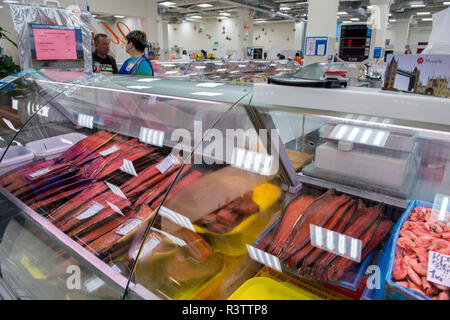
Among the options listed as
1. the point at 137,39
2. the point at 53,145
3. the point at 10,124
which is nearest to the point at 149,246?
the point at 53,145

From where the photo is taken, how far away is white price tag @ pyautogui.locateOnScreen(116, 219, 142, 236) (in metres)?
1.49

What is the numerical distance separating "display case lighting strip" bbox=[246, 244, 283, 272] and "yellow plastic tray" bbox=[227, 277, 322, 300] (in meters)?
0.07

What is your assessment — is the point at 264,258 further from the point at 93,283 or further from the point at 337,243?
the point at 93,283

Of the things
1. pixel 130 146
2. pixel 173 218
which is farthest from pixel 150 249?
pixel 130 146

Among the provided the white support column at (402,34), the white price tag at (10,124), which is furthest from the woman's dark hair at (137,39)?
the white support column at (402,34)

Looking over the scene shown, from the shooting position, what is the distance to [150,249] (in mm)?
1309

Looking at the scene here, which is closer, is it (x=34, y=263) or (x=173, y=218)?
(x=173, y=218)

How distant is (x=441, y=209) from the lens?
4.60ft

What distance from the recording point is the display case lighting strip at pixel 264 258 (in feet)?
4.39

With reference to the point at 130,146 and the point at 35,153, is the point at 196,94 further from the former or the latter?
the point at 35,153

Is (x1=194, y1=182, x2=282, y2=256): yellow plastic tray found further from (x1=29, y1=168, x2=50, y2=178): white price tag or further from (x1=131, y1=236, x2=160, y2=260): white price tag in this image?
(x1=29, y1=168, x2=50, y2=178): white price tag

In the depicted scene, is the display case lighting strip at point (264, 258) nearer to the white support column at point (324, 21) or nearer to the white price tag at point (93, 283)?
the white price tag at point (93, 283)

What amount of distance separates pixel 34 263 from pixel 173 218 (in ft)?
2.47
